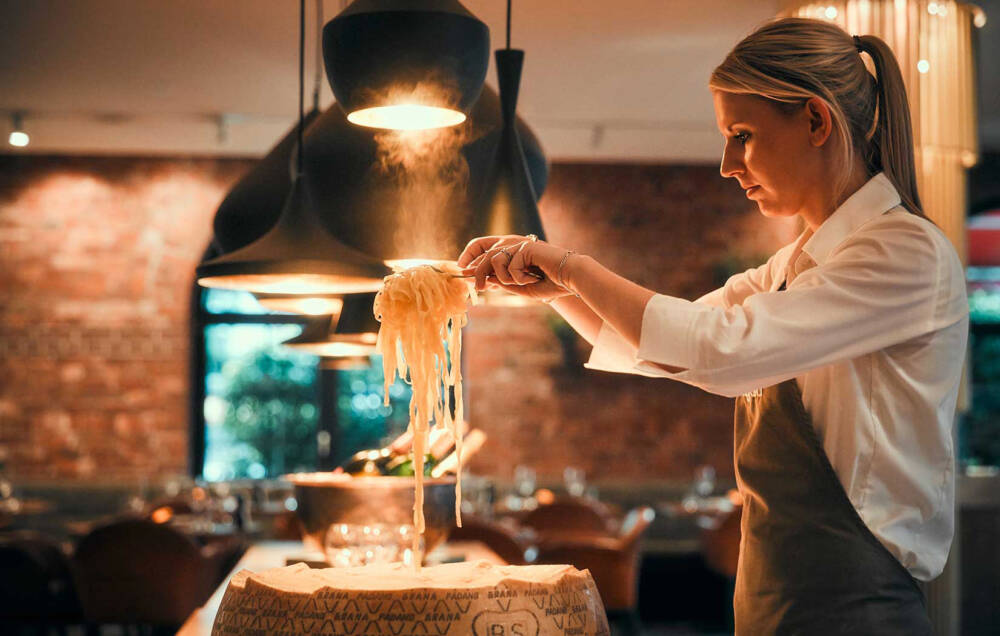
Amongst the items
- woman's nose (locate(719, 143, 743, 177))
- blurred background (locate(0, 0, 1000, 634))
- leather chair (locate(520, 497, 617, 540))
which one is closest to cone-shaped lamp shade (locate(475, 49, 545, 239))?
woman's nose (locate(719, 143, 743, 177))

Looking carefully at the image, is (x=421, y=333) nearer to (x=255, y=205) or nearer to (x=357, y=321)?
(x=255, y=205)

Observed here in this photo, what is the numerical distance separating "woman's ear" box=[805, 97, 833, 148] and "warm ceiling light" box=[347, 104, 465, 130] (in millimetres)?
792

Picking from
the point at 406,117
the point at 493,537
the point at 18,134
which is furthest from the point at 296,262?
the point at 18,134

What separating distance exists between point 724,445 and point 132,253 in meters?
4.49

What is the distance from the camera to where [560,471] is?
8242 millimetres

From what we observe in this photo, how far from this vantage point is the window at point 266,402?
8.30 metres

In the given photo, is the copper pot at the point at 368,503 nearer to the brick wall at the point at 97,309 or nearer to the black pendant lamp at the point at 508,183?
the black pendant lamp at the point at 508,183

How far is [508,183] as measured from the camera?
2.36 m

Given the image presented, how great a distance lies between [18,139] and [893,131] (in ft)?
23.3

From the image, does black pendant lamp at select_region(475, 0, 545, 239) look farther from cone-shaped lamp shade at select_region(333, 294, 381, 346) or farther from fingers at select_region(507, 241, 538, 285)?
cone-shaped lamp shade at select_region(333, 294, 381, 346)

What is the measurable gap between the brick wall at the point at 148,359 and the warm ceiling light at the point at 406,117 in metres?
6.04

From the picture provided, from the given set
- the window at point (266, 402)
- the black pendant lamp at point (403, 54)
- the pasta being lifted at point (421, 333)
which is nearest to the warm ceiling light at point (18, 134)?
→ the window at point (266, 402)

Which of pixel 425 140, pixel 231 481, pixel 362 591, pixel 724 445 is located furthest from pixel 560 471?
pixel 362 591

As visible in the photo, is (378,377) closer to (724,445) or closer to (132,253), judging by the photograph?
(132,253)
